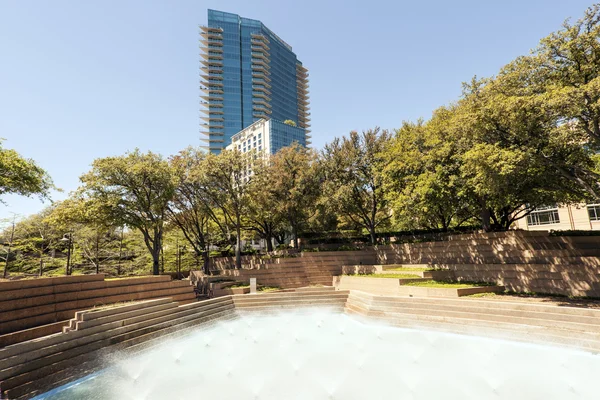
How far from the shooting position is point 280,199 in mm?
27750

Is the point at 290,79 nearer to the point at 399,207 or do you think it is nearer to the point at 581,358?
the point at 399,207

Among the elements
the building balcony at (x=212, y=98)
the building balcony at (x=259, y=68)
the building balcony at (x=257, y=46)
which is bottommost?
the building balcony at (x=212, y=98)

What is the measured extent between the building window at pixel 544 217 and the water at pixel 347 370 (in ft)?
145

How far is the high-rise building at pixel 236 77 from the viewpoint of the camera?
13750 centimetres

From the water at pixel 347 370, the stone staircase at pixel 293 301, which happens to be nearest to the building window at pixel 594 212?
the stone staircase at pixel 293 301

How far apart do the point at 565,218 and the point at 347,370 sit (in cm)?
4928

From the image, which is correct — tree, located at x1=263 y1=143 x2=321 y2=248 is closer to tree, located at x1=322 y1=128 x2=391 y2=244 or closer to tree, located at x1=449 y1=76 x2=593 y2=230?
tree, located at x1=322 y1=128 x2=391 y2=244

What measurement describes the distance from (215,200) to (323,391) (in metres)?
21.0

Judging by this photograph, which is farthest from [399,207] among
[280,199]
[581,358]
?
[581,358]

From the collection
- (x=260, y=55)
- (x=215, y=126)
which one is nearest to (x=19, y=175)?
(x=215, y=126)

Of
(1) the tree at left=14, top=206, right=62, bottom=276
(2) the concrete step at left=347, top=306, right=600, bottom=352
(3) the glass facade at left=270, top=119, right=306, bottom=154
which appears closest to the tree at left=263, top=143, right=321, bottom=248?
(2) the concrete step at left=347, top=306, right=600, bottom=352

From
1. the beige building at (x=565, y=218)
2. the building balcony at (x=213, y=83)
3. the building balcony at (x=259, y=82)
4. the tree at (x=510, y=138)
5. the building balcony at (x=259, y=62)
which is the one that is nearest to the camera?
the tree at (x=510, y=138)

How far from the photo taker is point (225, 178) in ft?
85.7

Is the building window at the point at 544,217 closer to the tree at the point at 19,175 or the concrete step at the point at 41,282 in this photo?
the concrete step at the point at 41,282
